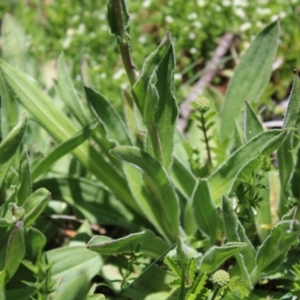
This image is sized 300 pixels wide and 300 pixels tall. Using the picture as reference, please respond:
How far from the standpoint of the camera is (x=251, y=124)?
2105mm

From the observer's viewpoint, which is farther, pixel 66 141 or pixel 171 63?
pixel 66 141

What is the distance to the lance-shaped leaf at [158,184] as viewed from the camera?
1.80 metres

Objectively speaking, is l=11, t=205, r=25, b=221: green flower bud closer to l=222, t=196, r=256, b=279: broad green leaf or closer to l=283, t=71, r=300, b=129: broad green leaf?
l=222, t=196, r=256, b=279: broad green leaf

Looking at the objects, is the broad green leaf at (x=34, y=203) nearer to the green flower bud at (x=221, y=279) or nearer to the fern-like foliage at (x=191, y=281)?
the fern-like foliage at (x=191, y=281)

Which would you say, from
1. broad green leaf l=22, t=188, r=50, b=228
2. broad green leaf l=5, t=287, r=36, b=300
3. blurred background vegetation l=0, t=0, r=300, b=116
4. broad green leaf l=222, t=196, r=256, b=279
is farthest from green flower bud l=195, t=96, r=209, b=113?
blurred background vegetation l=0, t=0, r=300, b=116

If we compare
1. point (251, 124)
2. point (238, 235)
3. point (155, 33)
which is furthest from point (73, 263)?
point (155, 33)

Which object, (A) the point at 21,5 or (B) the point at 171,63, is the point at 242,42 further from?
(B) the point at 171,63

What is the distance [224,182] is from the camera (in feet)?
6.97

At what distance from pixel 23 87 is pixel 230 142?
921 millimetres

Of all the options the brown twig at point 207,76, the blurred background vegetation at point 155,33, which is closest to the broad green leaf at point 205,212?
the brown twig at point 207,76

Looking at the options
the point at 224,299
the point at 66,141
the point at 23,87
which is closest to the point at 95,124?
the point at 66,141

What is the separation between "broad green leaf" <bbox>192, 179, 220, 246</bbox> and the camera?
1968 mm

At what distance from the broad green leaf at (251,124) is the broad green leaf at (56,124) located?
1.83 ft

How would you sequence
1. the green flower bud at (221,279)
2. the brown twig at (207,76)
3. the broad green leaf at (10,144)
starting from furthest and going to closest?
the brown twig at (207,76), the broad green leaf at (10,144), the green flower bud at (221,279)
